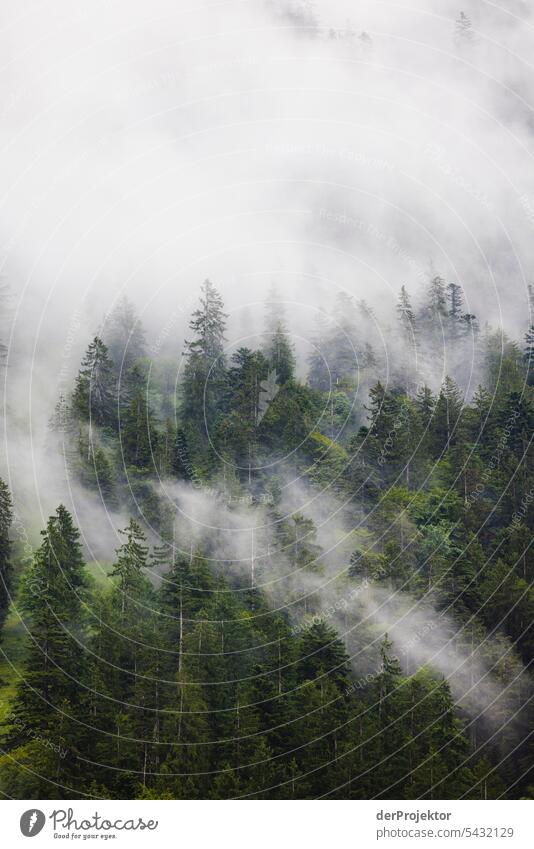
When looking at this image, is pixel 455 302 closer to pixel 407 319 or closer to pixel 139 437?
pixel 407 319

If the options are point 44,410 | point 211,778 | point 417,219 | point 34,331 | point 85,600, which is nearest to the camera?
point 211,778

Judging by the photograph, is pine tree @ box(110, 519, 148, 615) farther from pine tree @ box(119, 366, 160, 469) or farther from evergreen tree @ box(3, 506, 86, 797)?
pine tree @ box(119, 366, 160, 469)

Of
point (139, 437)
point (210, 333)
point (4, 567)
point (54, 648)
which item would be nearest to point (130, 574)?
point (54, 648)

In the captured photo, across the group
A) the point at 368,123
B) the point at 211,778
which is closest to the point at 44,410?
the point at 211,778

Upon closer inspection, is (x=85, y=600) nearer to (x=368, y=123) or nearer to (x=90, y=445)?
(x=90, y=445)

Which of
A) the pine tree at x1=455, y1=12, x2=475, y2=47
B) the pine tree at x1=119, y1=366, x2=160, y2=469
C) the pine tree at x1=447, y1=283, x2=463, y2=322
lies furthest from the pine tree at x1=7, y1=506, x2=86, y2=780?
the pine tree at x1=455, y1=12, x2=475, y2=47

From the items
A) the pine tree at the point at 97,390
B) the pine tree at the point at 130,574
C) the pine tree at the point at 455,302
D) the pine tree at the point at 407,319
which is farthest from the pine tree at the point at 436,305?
the pine tree at the point at 130,574
